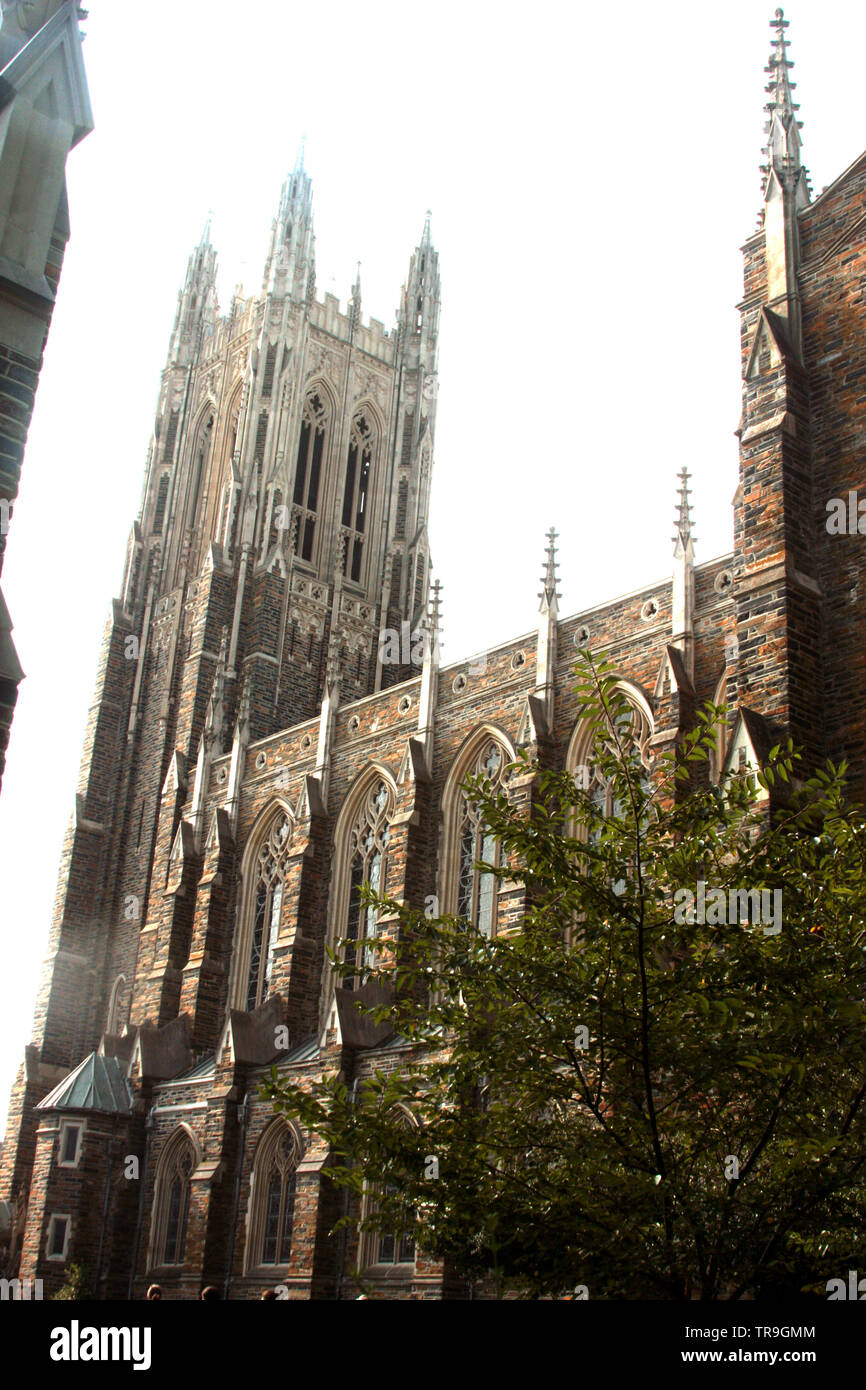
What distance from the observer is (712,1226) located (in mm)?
8430

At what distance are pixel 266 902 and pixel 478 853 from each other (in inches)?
298

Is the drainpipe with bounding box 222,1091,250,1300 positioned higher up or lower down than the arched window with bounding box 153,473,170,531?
lower down

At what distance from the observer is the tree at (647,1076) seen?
8.36 metres

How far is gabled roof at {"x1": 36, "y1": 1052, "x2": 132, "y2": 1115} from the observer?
29578 millimetres

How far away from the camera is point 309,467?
4219 cm

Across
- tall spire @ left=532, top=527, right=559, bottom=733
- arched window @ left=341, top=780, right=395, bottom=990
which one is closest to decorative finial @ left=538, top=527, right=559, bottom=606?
tall spire @ left=532, top=527, right=559, bottom=733

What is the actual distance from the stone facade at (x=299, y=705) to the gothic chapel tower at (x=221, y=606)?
9cm

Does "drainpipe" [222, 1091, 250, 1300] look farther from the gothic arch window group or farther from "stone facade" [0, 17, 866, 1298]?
the gothic arch window group

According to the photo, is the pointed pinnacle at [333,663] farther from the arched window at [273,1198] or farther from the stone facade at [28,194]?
the stone facade at [28,194]

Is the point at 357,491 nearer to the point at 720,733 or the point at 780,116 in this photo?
the point at 720,733

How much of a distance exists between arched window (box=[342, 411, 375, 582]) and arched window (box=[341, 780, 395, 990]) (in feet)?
42.3

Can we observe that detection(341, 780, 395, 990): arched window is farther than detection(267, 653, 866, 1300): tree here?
Yes

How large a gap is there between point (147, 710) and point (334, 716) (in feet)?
33.1
